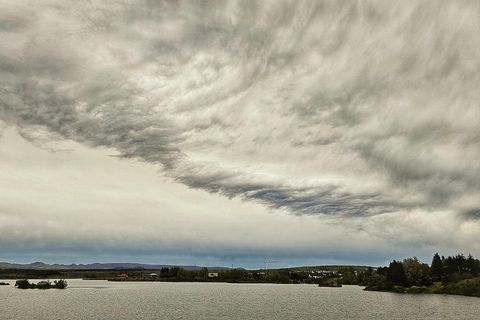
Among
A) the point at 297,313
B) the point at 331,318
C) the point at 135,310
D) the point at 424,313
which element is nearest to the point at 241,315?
the point at 297,313

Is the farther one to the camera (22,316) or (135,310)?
(135,310)

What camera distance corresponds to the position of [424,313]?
14638 cm

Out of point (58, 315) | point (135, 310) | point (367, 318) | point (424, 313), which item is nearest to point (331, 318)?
point (367, 318)

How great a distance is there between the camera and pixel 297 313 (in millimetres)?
144375

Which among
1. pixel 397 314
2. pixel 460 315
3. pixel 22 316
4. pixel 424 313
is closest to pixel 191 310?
pixel 22 316

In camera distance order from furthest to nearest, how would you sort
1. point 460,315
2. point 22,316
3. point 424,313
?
point 424,313, point 460,315, point 22,316

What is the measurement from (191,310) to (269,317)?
3498 centimetres

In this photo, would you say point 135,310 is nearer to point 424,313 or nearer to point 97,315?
point 97,315

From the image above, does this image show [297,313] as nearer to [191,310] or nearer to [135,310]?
[191,310]

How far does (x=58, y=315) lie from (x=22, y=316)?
10.4m

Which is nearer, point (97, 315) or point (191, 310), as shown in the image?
point (97, 315)

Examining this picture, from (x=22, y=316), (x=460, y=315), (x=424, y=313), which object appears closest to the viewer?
(x=22, y=316)

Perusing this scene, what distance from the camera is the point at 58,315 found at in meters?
129

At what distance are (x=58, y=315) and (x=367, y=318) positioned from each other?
10092cm
